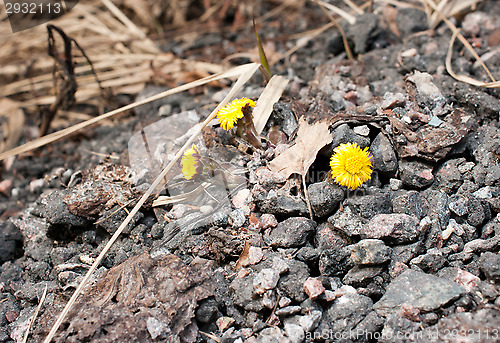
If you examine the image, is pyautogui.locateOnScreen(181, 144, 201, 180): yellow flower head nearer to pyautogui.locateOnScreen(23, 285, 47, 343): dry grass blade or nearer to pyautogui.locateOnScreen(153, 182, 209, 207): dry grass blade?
pyautogui.locateOnScreen(153, 182, 209, 207): dry grass blade

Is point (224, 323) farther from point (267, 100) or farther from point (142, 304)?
point (267, 100)

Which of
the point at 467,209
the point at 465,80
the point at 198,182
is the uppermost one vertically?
the point at 465,80

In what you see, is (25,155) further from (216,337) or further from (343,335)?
(343,335)

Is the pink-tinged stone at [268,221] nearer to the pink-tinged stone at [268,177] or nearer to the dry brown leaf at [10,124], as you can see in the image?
the pink-tinged stone at [268,177]

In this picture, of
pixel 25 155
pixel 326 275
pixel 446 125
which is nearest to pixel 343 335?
pixel 326 275

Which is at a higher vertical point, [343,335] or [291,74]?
[291,74]

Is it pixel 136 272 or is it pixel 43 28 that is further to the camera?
pixel 43 28

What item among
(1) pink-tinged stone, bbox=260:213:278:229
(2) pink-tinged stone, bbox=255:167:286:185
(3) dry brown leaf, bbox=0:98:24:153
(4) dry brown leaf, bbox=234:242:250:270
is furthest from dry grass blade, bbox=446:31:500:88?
(3) dry brown leaf, bbox=0:98:24:153
